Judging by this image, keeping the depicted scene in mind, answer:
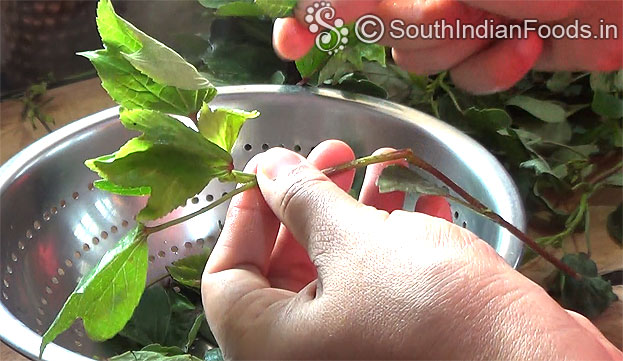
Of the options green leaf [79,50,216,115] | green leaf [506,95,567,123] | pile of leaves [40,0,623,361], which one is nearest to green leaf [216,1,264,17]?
pile of leaves [40,0,623,361]

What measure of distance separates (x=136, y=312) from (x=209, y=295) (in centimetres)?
19

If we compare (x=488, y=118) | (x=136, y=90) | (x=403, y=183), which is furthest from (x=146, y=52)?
(x=488, y=118)

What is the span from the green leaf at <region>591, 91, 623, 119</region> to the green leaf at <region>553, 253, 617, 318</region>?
159 mm

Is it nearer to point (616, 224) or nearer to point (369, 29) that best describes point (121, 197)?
point (369, 29)

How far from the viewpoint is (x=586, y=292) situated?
1.80 ft

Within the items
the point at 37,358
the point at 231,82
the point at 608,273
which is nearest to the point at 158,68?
the point at 37,358

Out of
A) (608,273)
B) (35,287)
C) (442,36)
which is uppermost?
(442,36)

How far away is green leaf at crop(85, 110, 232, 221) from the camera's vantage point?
34cm

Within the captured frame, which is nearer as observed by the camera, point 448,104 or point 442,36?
point 442,36

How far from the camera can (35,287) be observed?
19.5 inches

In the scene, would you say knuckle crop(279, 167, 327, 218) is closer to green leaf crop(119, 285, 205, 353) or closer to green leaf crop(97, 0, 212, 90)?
green leaf crop(97, 0, 212, 90)

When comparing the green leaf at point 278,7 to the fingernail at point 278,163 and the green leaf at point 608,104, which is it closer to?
the fingernail at point 278,163

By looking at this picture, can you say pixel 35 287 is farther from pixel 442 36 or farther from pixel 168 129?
pixel 442 36

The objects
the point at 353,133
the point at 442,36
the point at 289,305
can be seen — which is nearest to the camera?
the point at 289,305
